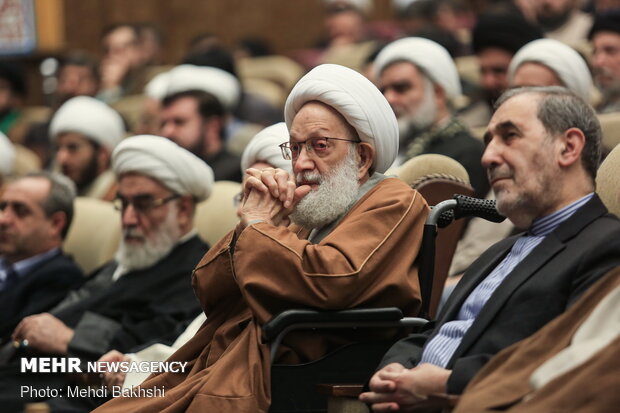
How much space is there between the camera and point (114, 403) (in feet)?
13.6

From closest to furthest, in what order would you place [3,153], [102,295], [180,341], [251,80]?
1. [180,341]
2. [102,295]
3. [3,153]
4. [251,80]

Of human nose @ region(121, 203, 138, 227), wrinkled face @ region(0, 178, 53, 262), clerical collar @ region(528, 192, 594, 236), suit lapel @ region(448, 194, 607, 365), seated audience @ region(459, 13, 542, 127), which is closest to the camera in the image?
suit lapel @ region(448, 194, 607, 365)

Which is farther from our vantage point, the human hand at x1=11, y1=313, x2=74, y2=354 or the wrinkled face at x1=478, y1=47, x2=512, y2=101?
the wrinkled face at x1=478, y1=47, x2=512, y2=101

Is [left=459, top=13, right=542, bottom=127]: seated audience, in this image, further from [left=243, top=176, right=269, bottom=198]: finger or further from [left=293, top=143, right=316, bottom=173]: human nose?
[left=243, top=176, right=269, bottom=198]: finger

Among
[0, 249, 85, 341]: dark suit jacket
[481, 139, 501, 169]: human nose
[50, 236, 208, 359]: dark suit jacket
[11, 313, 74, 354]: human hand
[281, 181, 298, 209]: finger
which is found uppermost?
[481, 139, 501, 169]: human nose

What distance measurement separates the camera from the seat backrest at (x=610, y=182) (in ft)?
13.3

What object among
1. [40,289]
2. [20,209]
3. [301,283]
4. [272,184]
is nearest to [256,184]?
[272,184]

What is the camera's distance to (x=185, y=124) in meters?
7.58

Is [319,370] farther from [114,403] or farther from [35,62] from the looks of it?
[35,62]

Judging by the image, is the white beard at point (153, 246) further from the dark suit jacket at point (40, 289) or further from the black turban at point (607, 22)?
the black turban at point (607, 22)

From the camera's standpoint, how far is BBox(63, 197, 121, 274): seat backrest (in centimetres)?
668

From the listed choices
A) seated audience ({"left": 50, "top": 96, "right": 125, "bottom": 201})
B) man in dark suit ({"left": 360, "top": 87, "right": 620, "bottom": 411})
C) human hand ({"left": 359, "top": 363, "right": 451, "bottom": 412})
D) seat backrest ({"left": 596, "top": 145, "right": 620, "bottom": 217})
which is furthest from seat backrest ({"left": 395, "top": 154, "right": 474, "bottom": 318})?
seated audience ({"left": 50, "top": 96, "right": 125, "bottom": 201})

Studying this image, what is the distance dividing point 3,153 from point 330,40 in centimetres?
499

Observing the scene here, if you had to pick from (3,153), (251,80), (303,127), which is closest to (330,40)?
(251,80)
